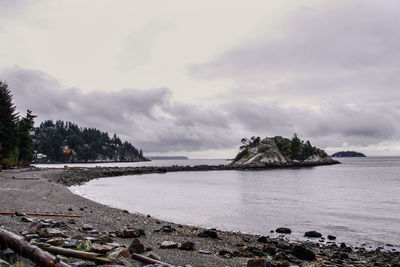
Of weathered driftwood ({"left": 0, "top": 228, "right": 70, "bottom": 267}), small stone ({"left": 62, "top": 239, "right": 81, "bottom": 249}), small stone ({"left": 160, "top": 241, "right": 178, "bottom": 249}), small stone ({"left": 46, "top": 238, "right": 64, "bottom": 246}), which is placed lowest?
small stone ({"left": 160, "top": 241, "right": 178, "bottom": 249})

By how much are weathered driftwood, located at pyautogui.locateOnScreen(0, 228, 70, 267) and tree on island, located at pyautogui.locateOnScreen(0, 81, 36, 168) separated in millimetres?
61057

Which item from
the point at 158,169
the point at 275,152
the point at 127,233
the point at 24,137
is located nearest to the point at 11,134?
the point at 24,137

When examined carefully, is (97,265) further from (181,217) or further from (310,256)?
(181,217)

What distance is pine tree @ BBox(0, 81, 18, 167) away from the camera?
61.2 m

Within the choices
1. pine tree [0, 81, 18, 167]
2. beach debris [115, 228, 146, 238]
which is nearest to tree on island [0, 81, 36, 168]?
pine tree [0, 81, 18, 167]

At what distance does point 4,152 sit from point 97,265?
68.5m

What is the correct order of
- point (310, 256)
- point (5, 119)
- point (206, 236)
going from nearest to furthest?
point (310, 256) → point (206, 236) → point (5, 119)

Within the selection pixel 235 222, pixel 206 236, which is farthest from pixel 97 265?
pixel 235 222

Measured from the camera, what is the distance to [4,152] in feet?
208

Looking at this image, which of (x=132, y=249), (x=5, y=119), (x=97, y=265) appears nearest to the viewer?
(x=97, y=265)

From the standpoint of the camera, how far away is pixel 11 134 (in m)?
62.8

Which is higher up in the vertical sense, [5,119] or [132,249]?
[5,119]

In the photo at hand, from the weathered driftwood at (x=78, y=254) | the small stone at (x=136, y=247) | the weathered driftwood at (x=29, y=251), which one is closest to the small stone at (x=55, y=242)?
the weathered driftwood at (x=78, y=254)

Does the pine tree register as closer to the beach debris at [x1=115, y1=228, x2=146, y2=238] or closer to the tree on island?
the tree on island
